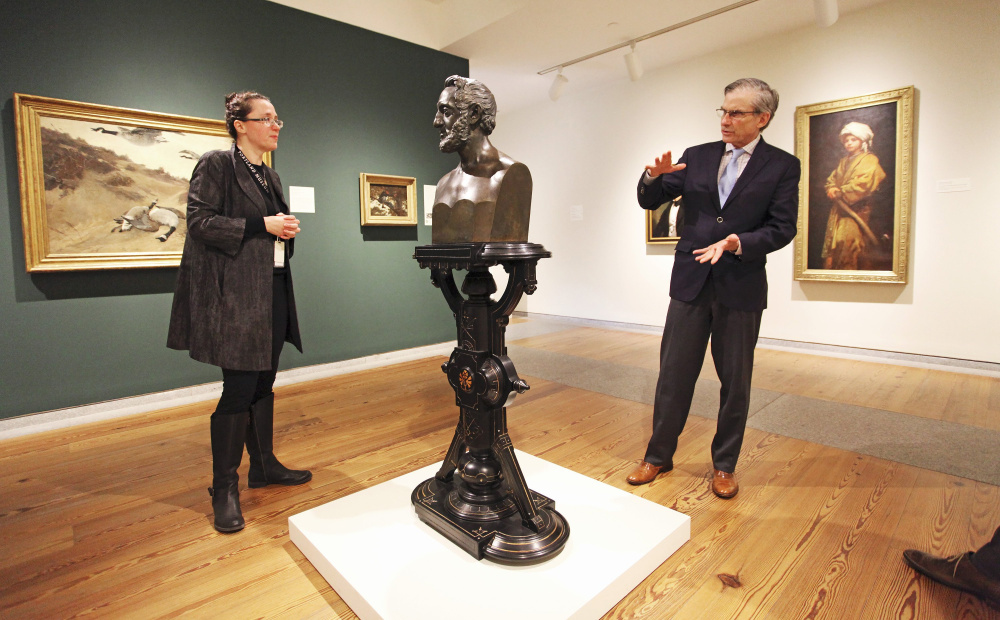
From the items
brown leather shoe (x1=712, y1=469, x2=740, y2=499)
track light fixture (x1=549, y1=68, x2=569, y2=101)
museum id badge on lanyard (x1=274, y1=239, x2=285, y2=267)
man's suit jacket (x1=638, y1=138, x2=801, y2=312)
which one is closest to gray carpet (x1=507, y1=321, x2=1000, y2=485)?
brown leather shoe (x1=712, y1=469, x2=740, y2=499)

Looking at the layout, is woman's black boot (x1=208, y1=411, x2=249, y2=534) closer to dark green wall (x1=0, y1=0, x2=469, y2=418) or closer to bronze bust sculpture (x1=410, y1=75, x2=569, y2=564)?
Result: bronze bust sculpture (x1=410, y1=75, x2=569, y2=564)

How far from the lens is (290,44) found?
14.7 feet

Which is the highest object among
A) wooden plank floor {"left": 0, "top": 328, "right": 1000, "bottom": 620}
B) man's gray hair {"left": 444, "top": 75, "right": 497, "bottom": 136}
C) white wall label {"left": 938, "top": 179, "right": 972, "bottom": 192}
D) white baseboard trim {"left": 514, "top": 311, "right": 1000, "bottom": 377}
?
white wall label {"left": 938, "top": 179, "right": 972, "bottom": 192}

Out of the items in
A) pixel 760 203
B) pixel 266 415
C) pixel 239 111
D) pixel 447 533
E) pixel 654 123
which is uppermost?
pixel 654 123

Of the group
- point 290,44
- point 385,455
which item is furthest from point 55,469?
point 290,44

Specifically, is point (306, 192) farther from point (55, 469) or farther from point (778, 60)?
point (778, 60)

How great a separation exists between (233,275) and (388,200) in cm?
320

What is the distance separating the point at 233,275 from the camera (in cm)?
211

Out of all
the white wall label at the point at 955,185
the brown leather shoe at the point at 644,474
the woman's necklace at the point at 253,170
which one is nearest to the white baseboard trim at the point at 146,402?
the woman's necklace at the point at 253,170

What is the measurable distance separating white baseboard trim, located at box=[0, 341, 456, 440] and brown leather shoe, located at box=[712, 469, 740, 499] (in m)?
3.42

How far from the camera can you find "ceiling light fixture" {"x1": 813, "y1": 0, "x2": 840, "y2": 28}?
417cm

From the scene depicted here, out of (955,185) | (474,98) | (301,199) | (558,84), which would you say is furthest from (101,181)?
(955,185)

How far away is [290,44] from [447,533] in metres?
4.38

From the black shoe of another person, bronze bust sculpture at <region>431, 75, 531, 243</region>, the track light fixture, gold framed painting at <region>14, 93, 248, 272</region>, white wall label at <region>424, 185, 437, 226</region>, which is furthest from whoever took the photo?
the track light fixture
